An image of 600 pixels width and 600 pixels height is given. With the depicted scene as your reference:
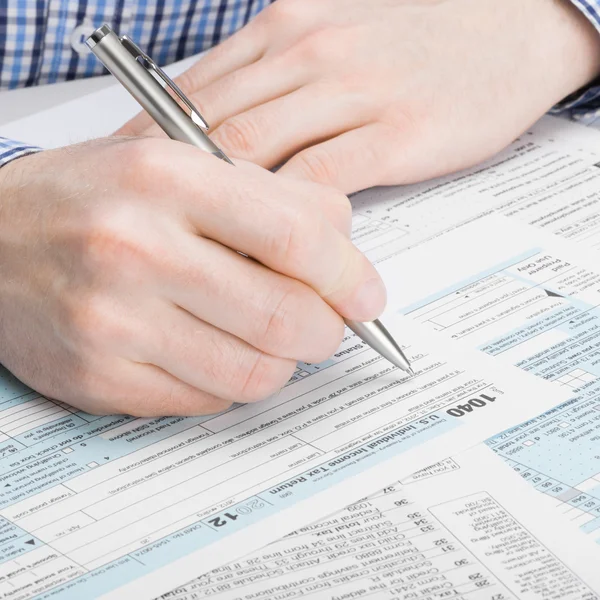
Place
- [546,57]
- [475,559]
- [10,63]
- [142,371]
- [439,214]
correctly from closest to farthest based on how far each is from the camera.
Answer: [475,559], [142,371], [439,214], [546,57], [10,63]

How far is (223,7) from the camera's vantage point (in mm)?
1127

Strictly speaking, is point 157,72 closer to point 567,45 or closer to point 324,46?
point 324,46

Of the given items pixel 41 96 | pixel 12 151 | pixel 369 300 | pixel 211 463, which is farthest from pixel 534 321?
pixel 41 96

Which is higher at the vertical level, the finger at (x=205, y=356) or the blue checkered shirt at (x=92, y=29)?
the blue checkered shirt at (x=92, y=29)

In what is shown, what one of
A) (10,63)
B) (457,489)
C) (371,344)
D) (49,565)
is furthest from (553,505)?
(10,63)

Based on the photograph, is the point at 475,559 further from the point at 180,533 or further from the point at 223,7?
the point at 223,7

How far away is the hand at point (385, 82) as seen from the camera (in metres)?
0.80

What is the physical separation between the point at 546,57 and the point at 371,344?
1.48 feet

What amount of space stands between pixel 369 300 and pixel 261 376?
80 mm

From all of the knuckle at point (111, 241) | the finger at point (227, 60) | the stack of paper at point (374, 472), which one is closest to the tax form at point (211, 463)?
the stack of paper at point (374, 472)

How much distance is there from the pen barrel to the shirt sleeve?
1.60ft

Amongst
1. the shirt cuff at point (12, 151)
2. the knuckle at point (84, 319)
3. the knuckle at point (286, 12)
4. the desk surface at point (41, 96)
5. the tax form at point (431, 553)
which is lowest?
the tax form at point (431, 553)

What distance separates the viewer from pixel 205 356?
0.55 meters

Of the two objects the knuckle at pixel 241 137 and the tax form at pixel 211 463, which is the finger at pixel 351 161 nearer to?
the knuckle at pixel 241 137
